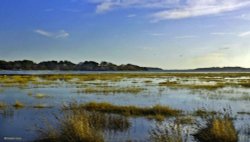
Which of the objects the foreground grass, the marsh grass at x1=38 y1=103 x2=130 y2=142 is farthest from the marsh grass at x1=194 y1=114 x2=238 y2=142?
the foreground grass

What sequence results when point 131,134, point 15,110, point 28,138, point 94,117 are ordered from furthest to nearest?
point 15,110, point 94,117, point 131,134, point 28,138

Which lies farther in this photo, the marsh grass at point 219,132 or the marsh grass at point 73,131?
the marsh grass at point 219,132

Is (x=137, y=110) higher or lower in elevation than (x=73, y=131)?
lower

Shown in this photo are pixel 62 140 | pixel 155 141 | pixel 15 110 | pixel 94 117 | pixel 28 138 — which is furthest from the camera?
pixel 15 110

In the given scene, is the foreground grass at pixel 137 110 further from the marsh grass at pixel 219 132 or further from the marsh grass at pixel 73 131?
the marsh grass at pixel 73 131

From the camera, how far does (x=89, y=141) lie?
11.5 metres

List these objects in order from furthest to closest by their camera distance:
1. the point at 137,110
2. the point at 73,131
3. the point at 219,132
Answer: the point at 137,110 < the point at 219,132 < the point at 73,131

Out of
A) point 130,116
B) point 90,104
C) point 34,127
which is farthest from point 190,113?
point 34,127

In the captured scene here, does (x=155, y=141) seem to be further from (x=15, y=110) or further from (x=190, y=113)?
(x=15, y=110)

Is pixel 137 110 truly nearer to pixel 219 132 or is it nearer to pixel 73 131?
pixel 219 132

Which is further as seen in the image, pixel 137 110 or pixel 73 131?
pixel 137 110

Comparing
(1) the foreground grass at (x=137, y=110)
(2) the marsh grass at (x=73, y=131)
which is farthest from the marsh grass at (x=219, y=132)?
(1) the foreground grass at (x=137, y=110)

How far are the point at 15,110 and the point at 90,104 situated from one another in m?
4.27

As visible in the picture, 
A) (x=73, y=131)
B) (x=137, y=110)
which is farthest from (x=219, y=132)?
(x=137, y=110)
